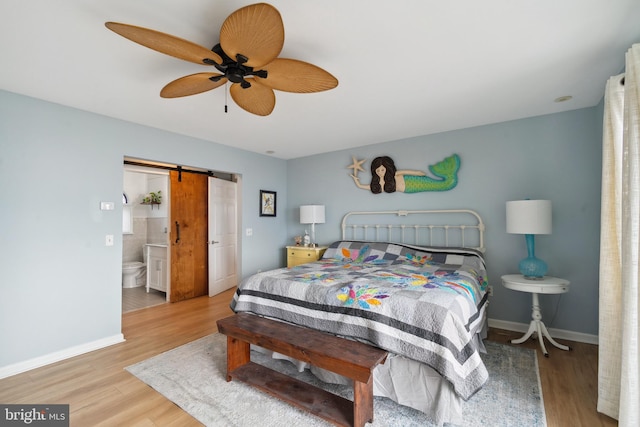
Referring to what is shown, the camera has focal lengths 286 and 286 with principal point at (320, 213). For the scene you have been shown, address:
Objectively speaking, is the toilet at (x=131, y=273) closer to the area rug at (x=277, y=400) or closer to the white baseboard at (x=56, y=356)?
the white baseboard at (x=56, y=356)

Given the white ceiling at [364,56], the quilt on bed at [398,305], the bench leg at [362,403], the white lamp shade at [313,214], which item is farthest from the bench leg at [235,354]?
the white lamp shade at [313,214]

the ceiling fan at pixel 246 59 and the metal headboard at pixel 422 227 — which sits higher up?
the ceiling fan at pixel 246 59

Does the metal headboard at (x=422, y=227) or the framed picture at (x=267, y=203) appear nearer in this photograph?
the metal headboard at (x=422, y=227)

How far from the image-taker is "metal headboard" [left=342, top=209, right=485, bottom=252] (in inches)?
138

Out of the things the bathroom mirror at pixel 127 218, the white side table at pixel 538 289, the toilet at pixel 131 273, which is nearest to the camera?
the white side table at pixel 538 289

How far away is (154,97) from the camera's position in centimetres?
259

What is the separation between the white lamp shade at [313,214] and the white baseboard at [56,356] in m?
2.70

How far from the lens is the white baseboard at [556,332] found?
2879mm

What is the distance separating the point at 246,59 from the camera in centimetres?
159

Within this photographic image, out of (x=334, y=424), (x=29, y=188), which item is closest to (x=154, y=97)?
(x=29, y=188)

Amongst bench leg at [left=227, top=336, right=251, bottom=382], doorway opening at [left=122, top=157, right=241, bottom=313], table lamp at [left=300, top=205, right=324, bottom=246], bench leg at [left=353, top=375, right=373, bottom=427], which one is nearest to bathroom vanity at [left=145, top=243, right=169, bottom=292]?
doorway opening at [left=122, top=157, right=241, bottom=313]

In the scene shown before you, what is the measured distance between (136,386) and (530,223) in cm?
367

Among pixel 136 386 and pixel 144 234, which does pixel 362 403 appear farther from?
pixel 144 234

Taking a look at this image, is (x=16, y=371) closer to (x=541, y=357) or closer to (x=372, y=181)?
(x=372, y=181)
